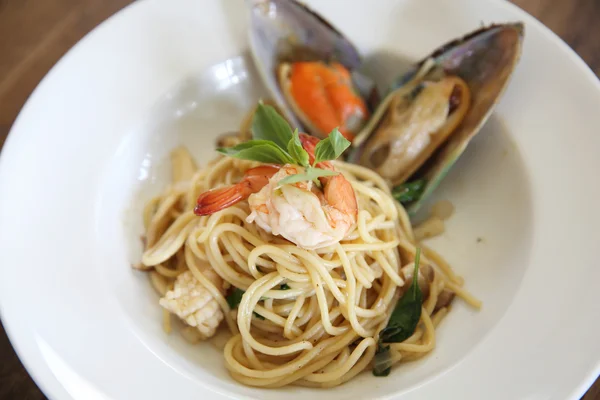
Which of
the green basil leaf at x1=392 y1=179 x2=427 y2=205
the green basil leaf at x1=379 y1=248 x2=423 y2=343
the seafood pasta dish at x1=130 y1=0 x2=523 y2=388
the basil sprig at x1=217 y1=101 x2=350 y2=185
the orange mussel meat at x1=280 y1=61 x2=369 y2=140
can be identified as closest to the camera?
the basil sprig at x1=217 y1=101 x2=350 y2=185

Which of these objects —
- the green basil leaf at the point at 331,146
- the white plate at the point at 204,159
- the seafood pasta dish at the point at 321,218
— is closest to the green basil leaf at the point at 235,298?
the seafood pasta dish at the point at 321,218

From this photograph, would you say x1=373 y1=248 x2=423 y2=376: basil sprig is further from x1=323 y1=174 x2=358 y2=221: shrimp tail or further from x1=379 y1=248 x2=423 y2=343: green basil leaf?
x1=323 y1=174 x2=358 y2=221: shrimp tail

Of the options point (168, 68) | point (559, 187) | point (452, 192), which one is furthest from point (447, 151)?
point (168, 68)

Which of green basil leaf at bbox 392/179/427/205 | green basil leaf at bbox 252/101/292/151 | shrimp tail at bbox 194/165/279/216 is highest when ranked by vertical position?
green basil leaf at bbox 252/101/292/151

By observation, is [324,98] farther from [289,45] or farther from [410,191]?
[410,191]

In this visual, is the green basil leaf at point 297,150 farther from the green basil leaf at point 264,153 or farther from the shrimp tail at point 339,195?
the shrimp tail at point 339,195

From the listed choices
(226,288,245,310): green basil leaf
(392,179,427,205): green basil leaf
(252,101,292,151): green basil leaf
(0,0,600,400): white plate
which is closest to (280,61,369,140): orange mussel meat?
(0,0,600,400): white plate

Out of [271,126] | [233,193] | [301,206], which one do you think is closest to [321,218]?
[301,206]
